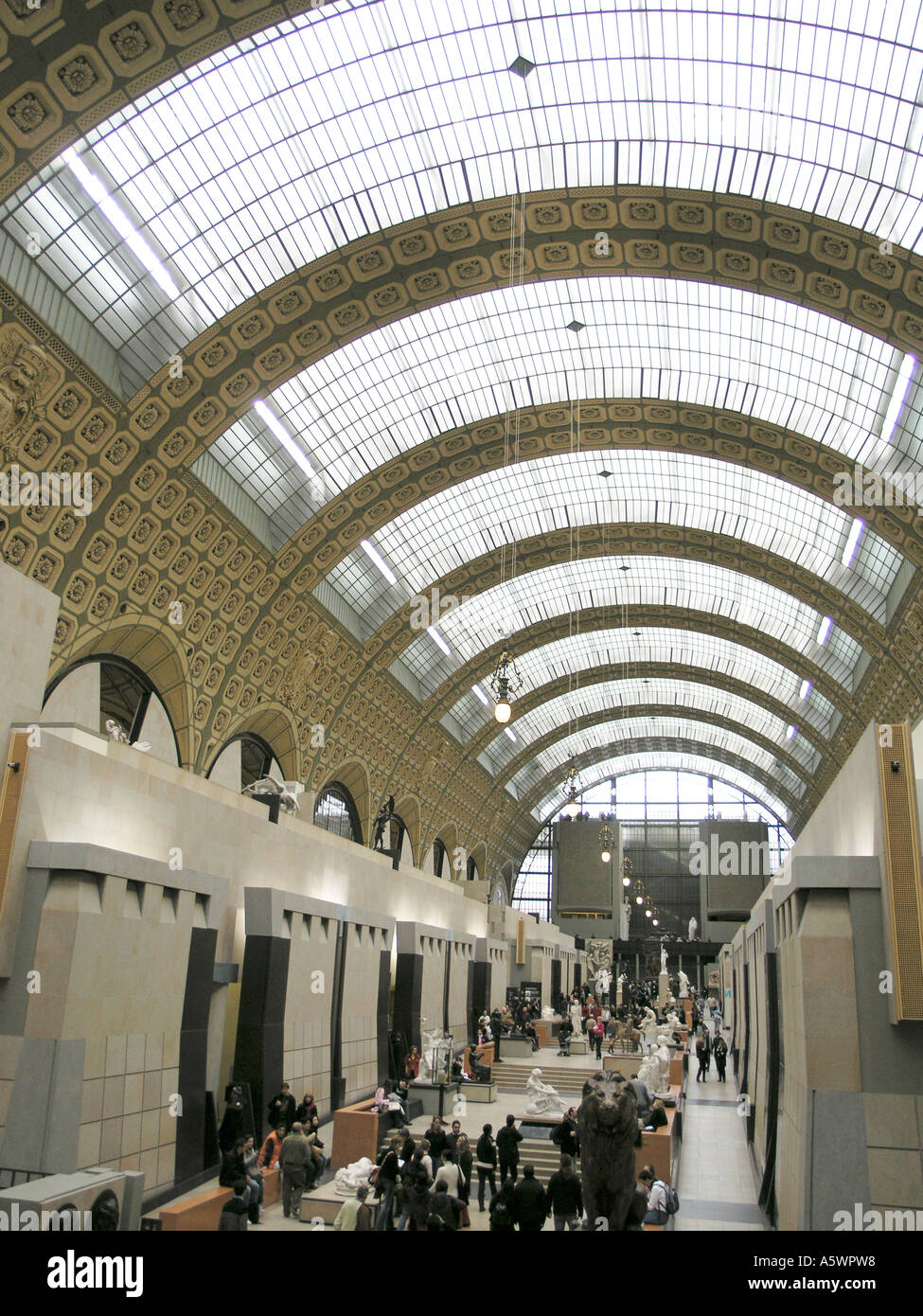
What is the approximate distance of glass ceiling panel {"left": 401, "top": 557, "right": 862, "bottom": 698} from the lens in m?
40.6

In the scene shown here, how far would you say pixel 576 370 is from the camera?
94.8 ft

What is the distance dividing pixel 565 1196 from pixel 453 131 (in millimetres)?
19128

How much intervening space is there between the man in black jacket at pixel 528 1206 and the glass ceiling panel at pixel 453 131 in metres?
17.2

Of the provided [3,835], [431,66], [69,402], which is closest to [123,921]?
[3,835]

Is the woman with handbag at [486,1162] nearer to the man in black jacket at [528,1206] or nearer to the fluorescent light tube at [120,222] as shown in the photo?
the man in black jacket at [528,1206]

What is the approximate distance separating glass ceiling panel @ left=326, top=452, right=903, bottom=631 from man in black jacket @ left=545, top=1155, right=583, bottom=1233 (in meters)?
22.8

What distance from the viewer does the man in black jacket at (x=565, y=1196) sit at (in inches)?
452

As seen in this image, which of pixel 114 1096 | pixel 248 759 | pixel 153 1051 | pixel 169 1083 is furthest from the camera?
pixel 248 759

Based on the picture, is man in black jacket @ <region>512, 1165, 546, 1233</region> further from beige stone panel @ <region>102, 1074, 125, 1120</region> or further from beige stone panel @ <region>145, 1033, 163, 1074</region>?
beige stone panel @ <region>145, 1033, 163, 1074</region>

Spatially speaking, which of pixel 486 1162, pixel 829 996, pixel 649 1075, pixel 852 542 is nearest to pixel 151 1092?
pixel 486 1162

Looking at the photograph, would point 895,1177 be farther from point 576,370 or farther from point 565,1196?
point 576,370

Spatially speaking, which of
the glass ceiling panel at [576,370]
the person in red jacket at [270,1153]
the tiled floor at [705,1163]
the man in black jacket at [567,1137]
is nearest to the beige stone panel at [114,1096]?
the tiled floor at [705,1163]

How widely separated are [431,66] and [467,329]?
836cm

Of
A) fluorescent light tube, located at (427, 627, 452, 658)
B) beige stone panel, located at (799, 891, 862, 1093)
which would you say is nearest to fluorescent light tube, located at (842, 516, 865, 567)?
fluorescent light tube, located at (427, 627, 452, 658)
